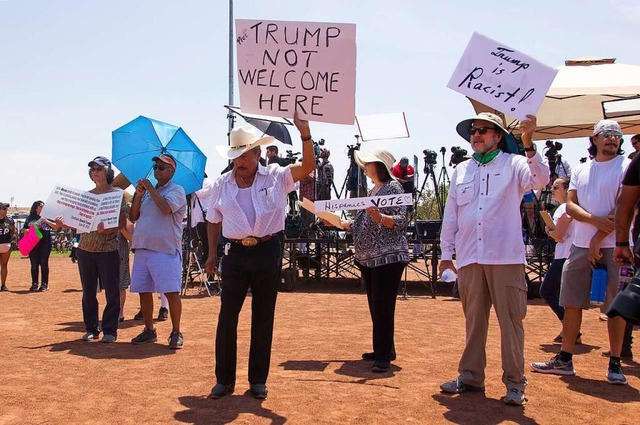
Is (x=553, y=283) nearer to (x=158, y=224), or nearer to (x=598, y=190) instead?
(x=598, y=190)

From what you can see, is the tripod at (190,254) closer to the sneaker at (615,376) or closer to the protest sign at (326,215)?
the protest sign at (326,215)

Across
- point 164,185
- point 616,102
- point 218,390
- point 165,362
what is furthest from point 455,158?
point 218,390

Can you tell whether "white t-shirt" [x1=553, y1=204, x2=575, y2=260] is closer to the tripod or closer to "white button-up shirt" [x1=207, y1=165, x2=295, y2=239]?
"white button-up shirt" [x1=207, y1=165, x2=295, y2=239]

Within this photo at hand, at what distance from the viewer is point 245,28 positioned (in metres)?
5.76

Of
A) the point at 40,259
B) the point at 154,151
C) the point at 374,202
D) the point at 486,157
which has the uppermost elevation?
the point at 154,151

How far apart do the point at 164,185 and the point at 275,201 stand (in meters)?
2.52

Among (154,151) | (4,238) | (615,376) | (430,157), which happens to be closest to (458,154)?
(430,157)

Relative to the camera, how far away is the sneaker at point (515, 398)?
5156 mm

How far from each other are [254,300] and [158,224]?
2331 millimetres

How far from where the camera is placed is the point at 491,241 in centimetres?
531

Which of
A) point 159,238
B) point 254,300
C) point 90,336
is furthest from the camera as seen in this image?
point 90,336

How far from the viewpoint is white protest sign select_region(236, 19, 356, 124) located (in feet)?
18.6

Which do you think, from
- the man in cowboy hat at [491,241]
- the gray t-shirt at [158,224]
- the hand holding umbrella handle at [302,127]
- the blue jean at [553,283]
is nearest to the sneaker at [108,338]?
the gray t-shirt at [158,224]

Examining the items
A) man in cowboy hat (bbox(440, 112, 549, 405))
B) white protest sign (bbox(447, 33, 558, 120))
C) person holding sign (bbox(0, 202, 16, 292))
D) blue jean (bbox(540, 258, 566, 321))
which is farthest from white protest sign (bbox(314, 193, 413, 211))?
person holding sign (bbox(0, 202, 16, 292))
